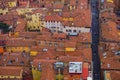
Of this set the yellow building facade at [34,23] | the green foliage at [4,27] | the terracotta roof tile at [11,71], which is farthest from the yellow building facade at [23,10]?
the terracotta roof tile at [11,71]

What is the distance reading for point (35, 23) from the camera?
172ft

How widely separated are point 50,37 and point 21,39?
379 centimetres

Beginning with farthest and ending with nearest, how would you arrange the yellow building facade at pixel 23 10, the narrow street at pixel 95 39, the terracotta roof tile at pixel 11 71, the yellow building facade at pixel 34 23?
the yellow building facade at pixel 23 10, the yellow building facade at pixel 34 23, the narrow street at pixel 95 39, the terracotta roof tile at pixel 11 71

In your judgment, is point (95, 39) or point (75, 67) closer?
point (75, 67)

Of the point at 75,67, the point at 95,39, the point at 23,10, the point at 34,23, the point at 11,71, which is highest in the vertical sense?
the point at 23,10

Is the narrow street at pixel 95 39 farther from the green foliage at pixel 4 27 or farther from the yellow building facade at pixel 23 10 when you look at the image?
the green foliage at pixel 4 27

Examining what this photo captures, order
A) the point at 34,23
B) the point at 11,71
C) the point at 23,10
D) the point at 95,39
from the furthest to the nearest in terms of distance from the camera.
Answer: the point at 23,10, the point at 34,23, the point at 95,39, the point at 11,71

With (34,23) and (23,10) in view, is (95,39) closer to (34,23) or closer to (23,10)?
(34,23)

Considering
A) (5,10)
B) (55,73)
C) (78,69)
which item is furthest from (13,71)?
(5,10)

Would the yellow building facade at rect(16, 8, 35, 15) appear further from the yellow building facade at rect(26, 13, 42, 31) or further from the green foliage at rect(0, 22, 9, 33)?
the green foliage at rect(0, 22, 9, 33)

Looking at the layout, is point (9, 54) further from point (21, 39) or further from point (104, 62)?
point (104, 62)

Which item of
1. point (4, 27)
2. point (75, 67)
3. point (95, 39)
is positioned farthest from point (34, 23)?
point (75, 67)

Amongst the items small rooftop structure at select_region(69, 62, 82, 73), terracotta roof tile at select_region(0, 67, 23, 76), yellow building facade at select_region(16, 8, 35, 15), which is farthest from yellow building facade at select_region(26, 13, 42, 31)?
small rooftop structure at select_region(69, 62, 82, 73)

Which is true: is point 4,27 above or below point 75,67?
above
